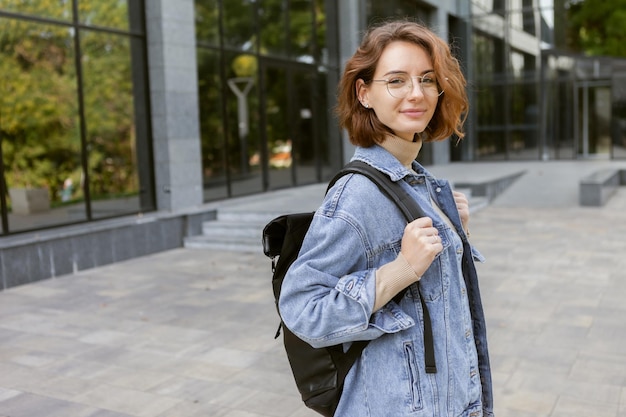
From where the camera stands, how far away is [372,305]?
1.65 meters

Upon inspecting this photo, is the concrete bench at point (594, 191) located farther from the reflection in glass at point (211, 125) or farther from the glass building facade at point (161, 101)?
the reflection in glass at point (211, 125)

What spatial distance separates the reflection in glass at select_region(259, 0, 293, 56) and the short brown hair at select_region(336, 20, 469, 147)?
46.6 feet

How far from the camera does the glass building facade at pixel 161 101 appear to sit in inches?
393

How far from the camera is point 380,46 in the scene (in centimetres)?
178

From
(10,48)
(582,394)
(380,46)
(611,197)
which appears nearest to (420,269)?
(380,46)

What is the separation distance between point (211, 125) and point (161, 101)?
1881mm

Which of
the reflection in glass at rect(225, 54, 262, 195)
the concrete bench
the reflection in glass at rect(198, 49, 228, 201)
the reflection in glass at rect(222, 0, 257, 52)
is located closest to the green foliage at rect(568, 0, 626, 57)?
the concrete bench

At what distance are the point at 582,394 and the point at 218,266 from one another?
19.4ft

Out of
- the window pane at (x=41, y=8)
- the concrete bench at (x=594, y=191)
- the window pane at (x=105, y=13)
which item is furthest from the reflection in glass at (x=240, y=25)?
the concrete bench at (x=594, y=191)

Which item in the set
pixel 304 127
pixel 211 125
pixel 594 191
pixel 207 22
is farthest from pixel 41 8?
pixel 594 191

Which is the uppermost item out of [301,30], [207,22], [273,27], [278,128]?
[301,30]

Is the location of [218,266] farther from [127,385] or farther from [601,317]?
[601,317]

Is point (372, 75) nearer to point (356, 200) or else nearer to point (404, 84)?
point (404, 84)

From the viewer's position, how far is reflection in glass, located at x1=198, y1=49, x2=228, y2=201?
43.6 ft
